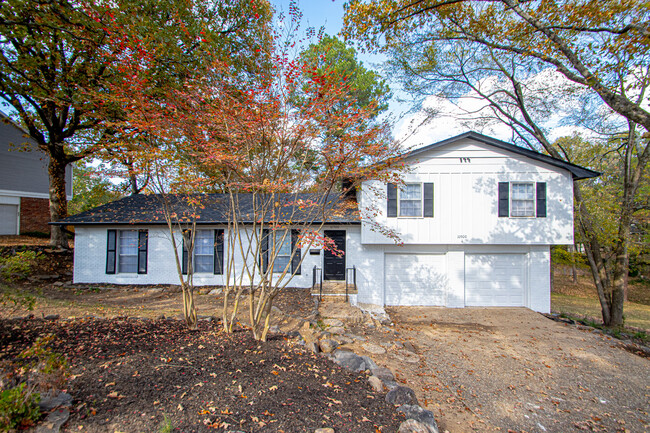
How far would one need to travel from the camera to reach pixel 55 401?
9.30ft

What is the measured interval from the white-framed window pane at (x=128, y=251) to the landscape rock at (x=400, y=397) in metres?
11.4

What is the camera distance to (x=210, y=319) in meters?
6.62

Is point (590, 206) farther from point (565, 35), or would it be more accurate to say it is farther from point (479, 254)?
point (565, 35)

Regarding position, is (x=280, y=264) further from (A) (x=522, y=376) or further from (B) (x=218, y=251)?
(A) (x=522, y=376)

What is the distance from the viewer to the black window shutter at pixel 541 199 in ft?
36.5

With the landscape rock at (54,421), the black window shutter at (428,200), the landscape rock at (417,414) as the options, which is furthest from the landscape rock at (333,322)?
the landscape rock at (54,421)

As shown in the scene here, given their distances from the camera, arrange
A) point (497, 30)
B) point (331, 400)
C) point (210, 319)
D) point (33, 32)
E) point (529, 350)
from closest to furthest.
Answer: point (331, 400) → point (210, 319) → point (529, 350) → point (497, 30) → point (33, 32)

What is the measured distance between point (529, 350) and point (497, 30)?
314 inches

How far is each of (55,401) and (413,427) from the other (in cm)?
329

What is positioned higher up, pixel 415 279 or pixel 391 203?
pixel 391 203

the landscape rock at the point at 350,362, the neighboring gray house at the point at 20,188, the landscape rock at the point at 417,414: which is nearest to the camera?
the landscape rock at the point at 417,414

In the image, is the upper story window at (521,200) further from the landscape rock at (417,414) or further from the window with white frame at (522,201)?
the landscape rock at (417,414)

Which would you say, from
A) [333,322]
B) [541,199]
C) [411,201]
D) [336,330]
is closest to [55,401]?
[336,330]

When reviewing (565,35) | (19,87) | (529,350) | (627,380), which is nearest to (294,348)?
(529,350)
